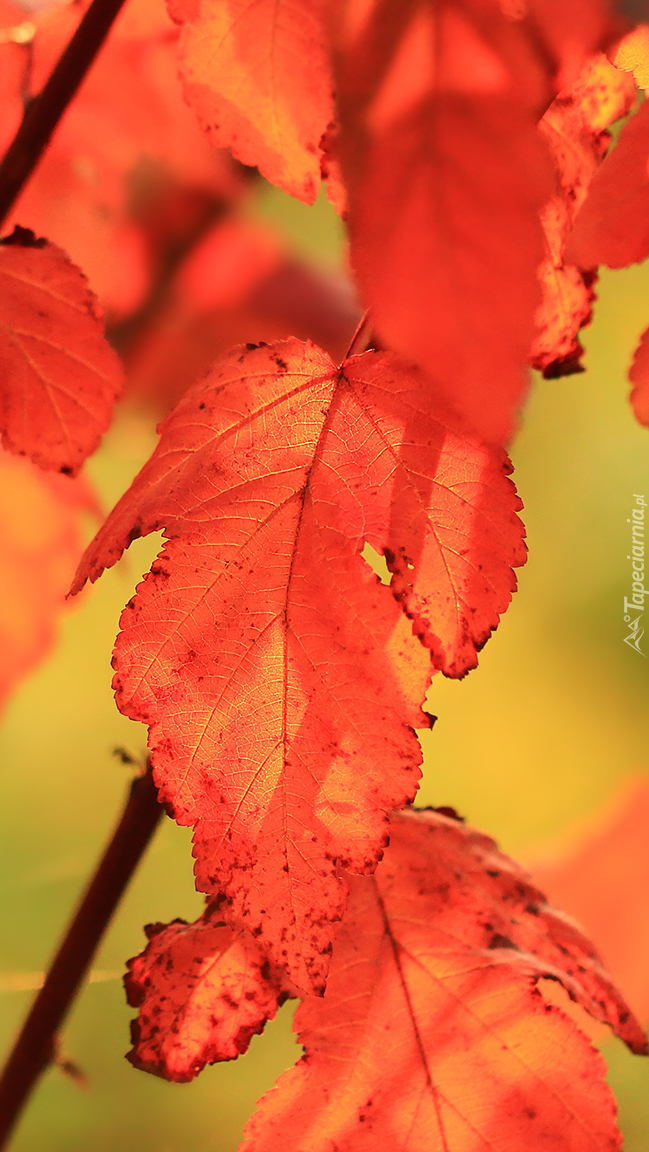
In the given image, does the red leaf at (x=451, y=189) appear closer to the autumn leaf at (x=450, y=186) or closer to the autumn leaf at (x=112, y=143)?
the autumn leaf at (x=450, y=186)

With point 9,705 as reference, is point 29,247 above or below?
above

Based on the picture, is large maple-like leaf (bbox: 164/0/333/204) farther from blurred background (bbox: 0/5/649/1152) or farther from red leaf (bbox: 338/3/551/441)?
blurred background (bbox: 0/5/649/1152)

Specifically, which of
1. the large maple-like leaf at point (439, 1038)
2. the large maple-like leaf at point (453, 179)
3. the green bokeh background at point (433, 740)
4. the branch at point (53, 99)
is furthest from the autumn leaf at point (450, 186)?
the green bokeh background at point (433, 740)

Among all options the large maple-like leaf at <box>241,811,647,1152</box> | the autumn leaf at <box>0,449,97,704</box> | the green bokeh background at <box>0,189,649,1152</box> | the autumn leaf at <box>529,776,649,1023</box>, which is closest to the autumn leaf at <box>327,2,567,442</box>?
the large maple-like leaf at <box>241,811,647,1152</box>

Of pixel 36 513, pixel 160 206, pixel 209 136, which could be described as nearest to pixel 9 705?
pixel 36 513

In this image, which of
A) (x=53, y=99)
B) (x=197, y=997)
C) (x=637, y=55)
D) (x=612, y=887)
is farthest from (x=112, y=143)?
(x=612, y=887)

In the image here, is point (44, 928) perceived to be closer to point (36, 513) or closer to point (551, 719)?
point (36, 513)

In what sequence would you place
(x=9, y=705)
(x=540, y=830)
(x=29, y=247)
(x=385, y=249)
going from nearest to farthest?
(x=385, y=249) < (x=29, y=247) < (x=9, y=705) < (x=540, y=830)

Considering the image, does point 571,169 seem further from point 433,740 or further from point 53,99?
point 433,740

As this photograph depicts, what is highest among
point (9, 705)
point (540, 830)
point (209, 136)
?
point (209, 136)
